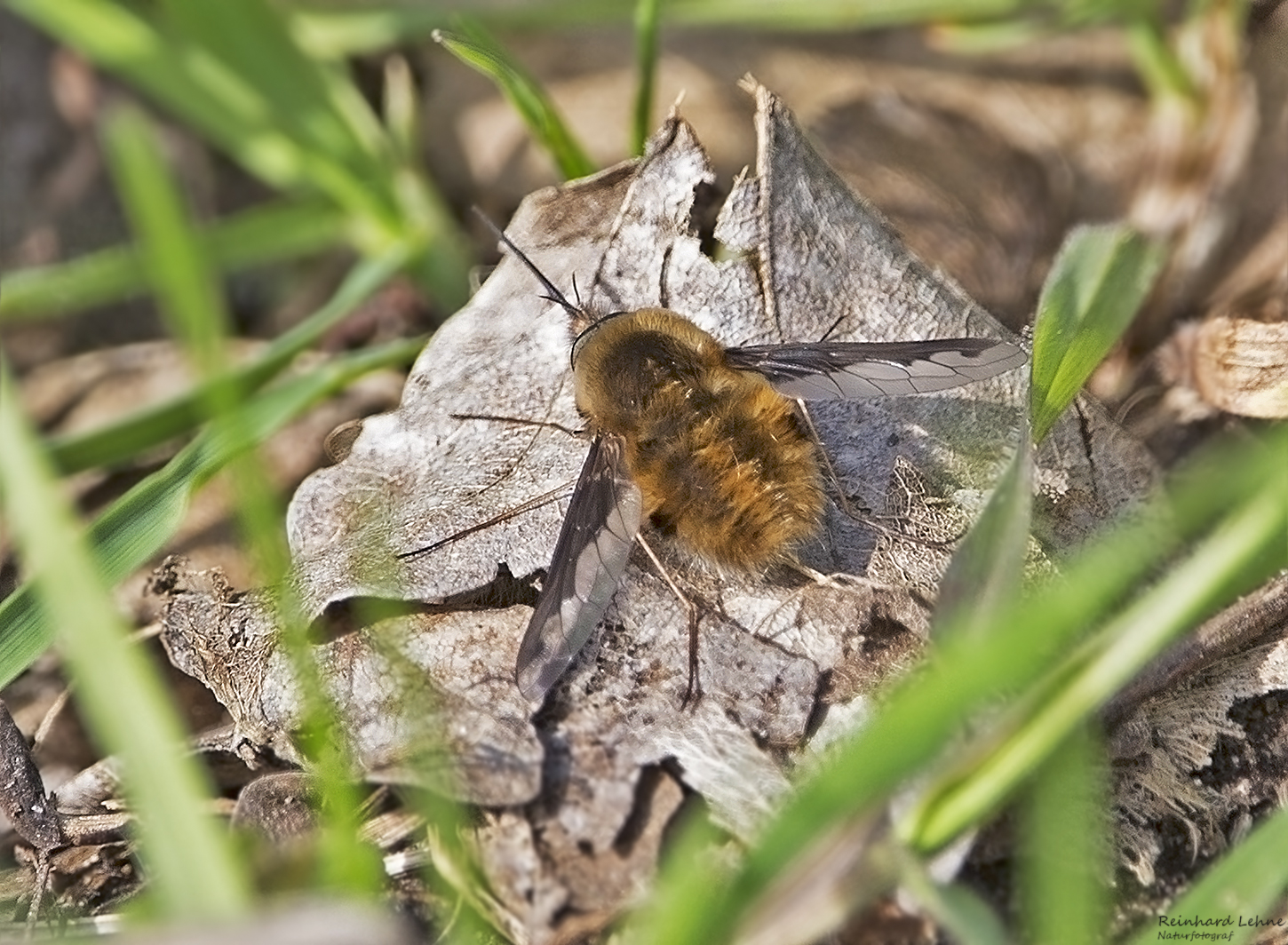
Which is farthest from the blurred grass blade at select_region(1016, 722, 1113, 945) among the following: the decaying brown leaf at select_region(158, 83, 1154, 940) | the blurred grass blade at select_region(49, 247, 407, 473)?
the blurred grass blade at select_region(49, 247, 407, 473)

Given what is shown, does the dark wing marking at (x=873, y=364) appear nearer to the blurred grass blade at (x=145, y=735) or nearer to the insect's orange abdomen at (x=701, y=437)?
the insect's orange abdomen at (x=701, y=437)

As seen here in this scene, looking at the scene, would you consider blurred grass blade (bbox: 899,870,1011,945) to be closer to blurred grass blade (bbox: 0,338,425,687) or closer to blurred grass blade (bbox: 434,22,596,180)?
blurred grass blade (bbox: 0,338,425,687)

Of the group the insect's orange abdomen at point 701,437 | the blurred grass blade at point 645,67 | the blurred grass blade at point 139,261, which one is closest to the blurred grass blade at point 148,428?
the blurred grass blade at point 139,261

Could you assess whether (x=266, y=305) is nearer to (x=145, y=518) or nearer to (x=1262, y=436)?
(x=145, y=518)

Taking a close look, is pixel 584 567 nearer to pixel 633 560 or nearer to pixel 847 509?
pixel 633 560

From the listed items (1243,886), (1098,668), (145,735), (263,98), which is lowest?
(1243,886)

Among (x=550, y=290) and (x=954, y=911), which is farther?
(x=550, y=290)

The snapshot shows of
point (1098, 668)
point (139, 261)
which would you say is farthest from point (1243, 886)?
point (139, 261)
